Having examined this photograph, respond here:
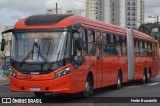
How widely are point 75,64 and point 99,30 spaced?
12.0 feet

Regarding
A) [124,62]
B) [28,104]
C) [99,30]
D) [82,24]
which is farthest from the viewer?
[124,62]

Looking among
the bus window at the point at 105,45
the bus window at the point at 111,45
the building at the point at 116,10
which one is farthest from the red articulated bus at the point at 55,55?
the building at the point at 116,10

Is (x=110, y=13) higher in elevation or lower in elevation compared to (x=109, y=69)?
higher

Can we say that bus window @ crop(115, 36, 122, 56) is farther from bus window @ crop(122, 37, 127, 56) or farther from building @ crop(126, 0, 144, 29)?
building @ crop(126, 0, 144, 29)

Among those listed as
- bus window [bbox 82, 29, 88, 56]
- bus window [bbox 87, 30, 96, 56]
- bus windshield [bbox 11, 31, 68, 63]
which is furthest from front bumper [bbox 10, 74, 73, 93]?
bus window [bbox 87, 30, 96, 56]

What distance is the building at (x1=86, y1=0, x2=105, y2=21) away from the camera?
56.3m

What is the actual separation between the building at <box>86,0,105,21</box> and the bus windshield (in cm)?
4073

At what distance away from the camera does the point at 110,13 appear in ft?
225

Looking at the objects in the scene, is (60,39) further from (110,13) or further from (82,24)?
(110,13)

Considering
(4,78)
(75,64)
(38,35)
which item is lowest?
(4,78)

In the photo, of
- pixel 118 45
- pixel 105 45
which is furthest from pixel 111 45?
pixel 118 45

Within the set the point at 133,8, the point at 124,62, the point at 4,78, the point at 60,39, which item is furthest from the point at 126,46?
the point at 133,8

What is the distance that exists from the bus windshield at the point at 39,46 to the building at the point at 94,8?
4073 centimetres

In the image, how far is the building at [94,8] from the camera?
56.3 m
